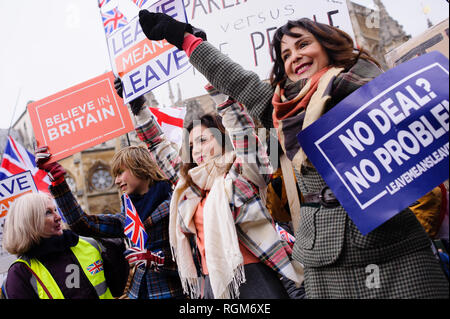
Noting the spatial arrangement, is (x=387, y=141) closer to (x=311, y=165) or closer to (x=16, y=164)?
(x=311, y=165)

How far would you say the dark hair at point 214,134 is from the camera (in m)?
2.25

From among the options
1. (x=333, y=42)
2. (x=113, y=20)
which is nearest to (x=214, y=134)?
(x=333, y=42)

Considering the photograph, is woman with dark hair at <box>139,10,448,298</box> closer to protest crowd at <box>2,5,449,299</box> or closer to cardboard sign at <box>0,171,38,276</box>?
protest crowd at <box>2,5,449,299</box>

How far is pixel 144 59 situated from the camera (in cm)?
258

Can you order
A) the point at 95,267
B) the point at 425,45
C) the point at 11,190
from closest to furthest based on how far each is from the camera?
1. the point at 425,45
2. the point at 95,267
3. the point at 11,190

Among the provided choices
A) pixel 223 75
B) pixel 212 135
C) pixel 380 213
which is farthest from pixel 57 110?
pixel 380 213

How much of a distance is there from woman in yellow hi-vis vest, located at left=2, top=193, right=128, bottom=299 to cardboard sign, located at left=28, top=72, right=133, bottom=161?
597 mm

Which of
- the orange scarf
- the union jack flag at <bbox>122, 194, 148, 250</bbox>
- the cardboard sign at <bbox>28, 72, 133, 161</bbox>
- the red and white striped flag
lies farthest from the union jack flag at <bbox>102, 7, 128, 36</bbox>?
the orange scarf

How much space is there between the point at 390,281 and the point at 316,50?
974 mm

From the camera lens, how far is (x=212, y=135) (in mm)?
2277

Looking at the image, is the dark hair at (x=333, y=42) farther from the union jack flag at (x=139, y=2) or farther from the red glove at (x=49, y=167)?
the red glove at (x=49, y=167)

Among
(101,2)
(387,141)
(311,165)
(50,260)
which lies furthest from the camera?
(101,2)

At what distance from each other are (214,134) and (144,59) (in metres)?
0.79

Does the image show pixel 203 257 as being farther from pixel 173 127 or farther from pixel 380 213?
pixel 173 127
